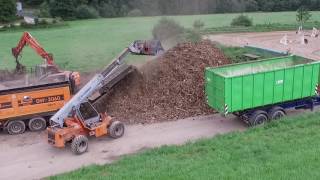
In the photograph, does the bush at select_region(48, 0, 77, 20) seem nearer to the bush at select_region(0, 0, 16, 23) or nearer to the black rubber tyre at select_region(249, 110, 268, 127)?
the bush at select_region(0, 0, 16, 23)

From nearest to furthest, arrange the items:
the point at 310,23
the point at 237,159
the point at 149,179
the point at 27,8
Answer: the point at 149,179 < the point at 237,159 < the point at 310,23 < the point at 27,8

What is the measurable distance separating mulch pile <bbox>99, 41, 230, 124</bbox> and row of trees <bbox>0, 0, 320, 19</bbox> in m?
18.3

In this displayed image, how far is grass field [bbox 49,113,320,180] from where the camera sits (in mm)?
11977

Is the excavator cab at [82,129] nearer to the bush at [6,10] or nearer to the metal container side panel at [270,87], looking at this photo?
the metal container side panel at [270,87]

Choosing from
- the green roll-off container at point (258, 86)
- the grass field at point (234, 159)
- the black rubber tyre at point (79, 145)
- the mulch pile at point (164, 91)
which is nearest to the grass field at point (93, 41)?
the mulch pile at point (164, 91)

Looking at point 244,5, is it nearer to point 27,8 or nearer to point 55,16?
point 55,16

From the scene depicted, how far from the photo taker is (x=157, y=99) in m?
19.1

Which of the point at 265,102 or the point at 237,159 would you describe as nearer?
the point at 237,159

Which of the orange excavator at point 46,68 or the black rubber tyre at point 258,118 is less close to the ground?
the orange excavator at point 46,68

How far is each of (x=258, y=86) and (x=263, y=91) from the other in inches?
10.9

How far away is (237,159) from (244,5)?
159ft

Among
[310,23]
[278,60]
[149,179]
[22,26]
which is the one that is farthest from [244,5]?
[149,179]

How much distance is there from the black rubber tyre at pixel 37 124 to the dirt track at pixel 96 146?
11.8 inches

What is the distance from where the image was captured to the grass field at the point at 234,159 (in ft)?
39.3
